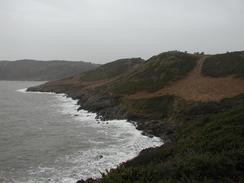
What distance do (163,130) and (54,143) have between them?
11454 mm

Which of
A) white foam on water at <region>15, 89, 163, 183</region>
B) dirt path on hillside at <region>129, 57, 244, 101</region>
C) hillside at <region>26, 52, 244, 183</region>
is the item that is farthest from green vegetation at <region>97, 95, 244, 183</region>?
dirt path on hillside at <region>129, 57, 244, 101</region>

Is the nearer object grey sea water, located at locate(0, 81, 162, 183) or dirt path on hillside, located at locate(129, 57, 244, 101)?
grey sea water, located at locate(0, 81, 162, 183)

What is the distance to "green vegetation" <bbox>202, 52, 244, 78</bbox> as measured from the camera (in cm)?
5484

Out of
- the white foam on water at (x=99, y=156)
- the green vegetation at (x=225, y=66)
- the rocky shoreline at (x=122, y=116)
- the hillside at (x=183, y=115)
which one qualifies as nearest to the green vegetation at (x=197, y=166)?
the hillside at (x=183, y=115)

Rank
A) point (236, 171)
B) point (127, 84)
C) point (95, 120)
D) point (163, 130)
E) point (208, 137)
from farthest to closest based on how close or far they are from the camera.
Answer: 1. point (127, 84)
2. point (95, 120)
3. point (163, 130)
4. point (208, 137)
5. point (236, 171)

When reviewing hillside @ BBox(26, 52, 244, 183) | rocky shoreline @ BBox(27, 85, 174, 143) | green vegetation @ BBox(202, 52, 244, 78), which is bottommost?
rocky shoreline @ BBox(27, 85, 174, 143)

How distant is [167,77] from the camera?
59562 mm

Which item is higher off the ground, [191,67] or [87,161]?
[191,67]

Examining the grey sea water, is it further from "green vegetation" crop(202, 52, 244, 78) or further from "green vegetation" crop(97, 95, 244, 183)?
"green vegetation" crop(202, 52, 244, 78)

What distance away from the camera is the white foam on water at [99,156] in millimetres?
22364

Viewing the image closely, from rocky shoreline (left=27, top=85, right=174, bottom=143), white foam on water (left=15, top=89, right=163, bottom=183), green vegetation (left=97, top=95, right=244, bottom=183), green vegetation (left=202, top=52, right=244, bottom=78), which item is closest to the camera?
green vegetation (left=97, top=95, right=244, bottom=183)

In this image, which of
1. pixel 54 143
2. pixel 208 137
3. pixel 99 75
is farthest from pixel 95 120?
pixel 99 75

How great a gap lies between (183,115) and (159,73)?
25989mm

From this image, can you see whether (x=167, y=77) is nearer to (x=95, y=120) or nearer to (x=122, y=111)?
(x=122, y=111)
